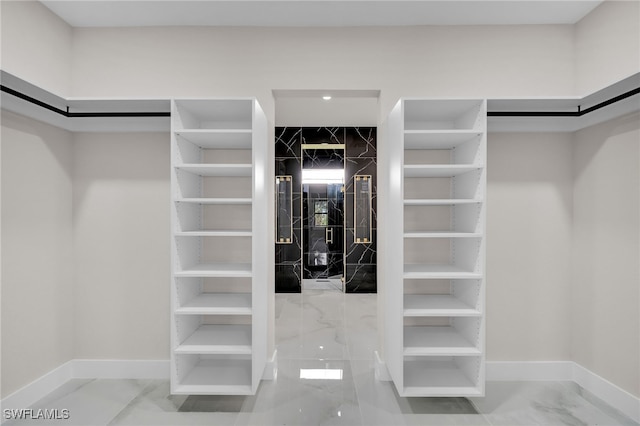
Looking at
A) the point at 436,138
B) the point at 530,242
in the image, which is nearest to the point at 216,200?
the point at 436,138

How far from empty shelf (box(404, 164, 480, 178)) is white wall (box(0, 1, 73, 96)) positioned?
2.70 metres

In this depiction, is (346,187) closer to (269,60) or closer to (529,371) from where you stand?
(269,60)

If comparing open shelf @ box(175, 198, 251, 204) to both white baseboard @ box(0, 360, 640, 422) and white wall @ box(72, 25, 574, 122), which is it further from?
white baseboard @ box(0, 360, 640, 422)

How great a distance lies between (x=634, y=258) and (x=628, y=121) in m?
0.92

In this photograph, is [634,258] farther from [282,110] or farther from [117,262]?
[282,110]

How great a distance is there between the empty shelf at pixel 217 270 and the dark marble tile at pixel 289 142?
3629 mm

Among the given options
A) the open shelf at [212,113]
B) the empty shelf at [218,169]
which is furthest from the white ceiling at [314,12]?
the empty shelf at [218,169]

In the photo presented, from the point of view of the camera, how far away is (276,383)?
265cm

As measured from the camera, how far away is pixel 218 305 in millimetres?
2312

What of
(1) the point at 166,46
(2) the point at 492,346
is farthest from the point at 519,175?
(1) the point at 166,46

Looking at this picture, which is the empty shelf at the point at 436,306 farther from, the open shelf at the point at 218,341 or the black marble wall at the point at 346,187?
the black marble wall at the point at 346,187

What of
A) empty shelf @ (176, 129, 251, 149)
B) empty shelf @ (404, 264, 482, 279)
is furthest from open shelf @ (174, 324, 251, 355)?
empty shelf @ (176, 129, 251, 149)

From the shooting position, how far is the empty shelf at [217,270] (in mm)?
2193

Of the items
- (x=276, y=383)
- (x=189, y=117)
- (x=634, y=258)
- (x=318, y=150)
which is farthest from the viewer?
(x=318, y=150)
